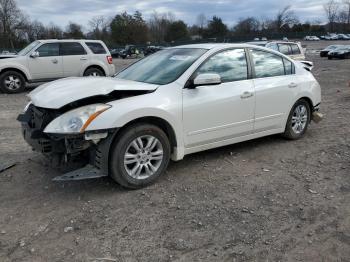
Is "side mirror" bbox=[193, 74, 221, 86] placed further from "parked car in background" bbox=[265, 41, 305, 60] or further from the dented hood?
"parked car in background" bbox=[265, 41, 305, 60]

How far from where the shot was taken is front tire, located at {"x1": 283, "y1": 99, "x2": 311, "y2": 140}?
244 inches

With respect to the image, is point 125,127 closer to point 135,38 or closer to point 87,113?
point 87,113

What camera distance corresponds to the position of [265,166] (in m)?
5.25

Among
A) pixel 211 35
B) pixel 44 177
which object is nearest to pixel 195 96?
pixel 44 177

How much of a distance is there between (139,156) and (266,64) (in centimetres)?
257

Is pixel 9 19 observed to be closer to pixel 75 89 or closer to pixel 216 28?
pixel 216 28

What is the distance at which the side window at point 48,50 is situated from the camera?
13.2 meters

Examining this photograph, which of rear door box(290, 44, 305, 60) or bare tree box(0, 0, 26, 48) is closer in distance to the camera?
rear door box(290, 44, 305, 60)

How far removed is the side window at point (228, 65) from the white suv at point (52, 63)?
9.19 metres

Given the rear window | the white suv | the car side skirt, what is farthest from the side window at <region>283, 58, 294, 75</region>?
the rear window

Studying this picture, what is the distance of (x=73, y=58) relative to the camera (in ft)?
44.7

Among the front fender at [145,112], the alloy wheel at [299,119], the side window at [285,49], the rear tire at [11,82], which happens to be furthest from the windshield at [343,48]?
the front fender at [145,112]

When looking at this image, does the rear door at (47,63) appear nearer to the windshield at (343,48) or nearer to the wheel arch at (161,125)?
the wheel arch at (161,125)

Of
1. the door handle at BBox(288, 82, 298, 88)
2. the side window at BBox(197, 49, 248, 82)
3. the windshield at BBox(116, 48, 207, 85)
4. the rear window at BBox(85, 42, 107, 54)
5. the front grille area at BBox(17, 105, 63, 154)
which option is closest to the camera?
the front grille area at BBox(17, 105, 63, 154)
